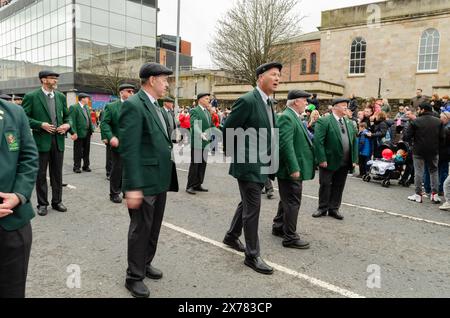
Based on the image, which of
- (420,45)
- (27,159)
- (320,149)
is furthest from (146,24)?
(27,159)

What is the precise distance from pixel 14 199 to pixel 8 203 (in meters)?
0.05

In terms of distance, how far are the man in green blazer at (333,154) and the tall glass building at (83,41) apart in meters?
31.2

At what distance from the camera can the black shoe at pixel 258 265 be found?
3.88 m

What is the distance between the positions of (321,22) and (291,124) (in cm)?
3432

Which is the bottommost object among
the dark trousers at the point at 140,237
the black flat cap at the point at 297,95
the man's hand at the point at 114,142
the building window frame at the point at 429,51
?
the dark trousers at the point at 140,237

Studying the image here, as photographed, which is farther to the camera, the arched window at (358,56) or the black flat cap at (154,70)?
the arched window at (358,56)

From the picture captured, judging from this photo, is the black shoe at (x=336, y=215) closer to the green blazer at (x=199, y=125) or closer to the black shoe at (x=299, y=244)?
the black shoe at (x=299, y=244)

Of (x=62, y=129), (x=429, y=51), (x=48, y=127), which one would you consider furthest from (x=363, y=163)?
(x=429, y=51)

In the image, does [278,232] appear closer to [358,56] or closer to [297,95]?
[297,95]

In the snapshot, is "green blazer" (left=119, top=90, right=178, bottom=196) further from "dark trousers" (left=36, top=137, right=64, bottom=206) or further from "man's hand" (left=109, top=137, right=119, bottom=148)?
"man's hand" (left=109, top=137, right=119, bottom=148)

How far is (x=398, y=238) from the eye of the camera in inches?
206

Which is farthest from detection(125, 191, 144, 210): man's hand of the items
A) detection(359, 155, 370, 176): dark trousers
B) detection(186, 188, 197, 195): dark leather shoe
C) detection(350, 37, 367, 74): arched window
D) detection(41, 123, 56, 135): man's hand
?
detection(350, 37, 367, 74): arched window

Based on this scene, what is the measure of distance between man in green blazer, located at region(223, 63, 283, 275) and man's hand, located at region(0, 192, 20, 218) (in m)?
2.32

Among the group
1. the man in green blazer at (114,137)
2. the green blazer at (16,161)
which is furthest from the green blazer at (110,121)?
the green blazer at (16,161)
